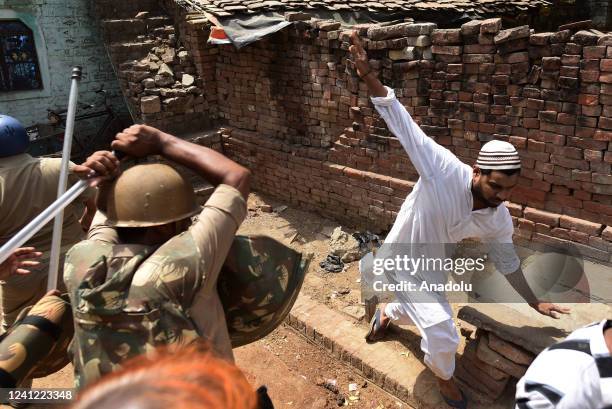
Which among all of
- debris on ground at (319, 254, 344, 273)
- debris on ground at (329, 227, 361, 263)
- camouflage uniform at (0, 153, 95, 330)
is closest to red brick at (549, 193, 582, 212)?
debris on ground at (329, 227, 361, 263)

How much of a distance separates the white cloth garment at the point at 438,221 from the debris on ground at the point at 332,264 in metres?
1.94

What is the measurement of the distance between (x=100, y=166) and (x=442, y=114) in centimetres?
360

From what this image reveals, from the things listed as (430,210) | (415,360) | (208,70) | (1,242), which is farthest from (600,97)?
(208,70)

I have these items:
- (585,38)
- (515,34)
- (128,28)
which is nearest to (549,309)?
(585,38)

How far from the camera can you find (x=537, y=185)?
13.8 feet

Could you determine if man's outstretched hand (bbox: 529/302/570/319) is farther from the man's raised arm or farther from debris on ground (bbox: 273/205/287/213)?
debris on ground (bbox: 273/205/287/213)

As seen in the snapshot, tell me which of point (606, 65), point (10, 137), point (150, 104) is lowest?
point (150, 104)

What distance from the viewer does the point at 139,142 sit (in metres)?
1.76

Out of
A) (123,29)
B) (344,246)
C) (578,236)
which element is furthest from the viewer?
(123,29)

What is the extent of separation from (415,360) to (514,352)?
829 millimetres

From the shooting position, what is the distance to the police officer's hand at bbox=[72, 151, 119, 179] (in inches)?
68.5

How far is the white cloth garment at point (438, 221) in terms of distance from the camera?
286cm

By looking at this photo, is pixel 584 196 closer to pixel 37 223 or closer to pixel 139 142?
pixel 139 142

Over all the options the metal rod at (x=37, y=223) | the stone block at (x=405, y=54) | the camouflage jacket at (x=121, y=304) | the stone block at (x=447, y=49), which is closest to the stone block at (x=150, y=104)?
the stone block at (x=405, y=54)
